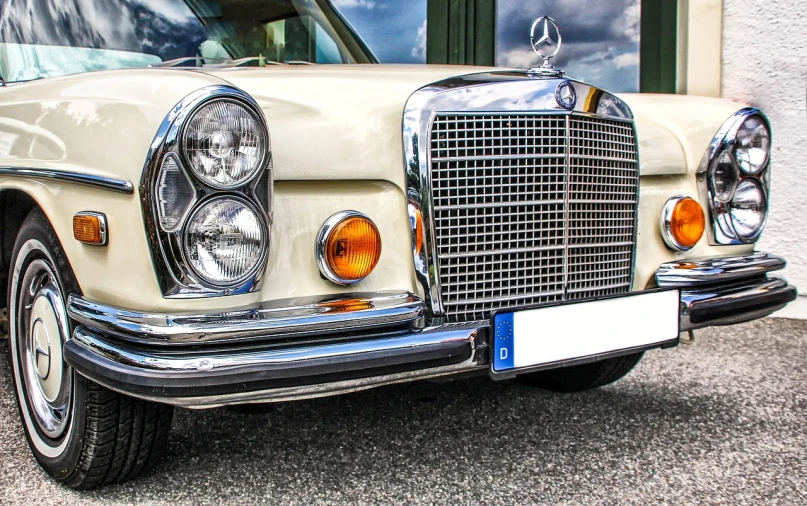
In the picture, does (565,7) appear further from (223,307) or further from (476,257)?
(223,307)

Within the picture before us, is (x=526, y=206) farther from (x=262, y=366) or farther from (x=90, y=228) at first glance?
(x=90, y=228)

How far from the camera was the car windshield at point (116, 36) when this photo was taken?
2.55m

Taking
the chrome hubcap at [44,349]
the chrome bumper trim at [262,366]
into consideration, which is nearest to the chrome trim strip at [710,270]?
the chrome bumper trim at [262,366]

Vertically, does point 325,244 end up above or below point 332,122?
below

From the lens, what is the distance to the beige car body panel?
1.72 m

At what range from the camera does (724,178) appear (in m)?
2.59

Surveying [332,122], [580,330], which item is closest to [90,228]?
[332,122]

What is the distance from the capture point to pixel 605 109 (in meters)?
2.28

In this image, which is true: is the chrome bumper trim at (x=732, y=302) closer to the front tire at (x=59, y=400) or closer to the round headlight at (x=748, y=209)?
the round headlight at (x=748, y=209)

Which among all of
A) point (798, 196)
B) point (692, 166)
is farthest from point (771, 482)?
point (798, 196)

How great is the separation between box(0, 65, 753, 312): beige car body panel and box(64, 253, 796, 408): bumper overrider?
0.20ft

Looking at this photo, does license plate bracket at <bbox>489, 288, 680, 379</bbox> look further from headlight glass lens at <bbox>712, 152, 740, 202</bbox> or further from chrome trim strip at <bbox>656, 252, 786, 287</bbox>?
headlight glass lens at <bbox>712, 152, 740, 202</bbox>

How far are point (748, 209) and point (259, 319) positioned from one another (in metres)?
1.76

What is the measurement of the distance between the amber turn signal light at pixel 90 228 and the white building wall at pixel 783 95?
3.97 m
